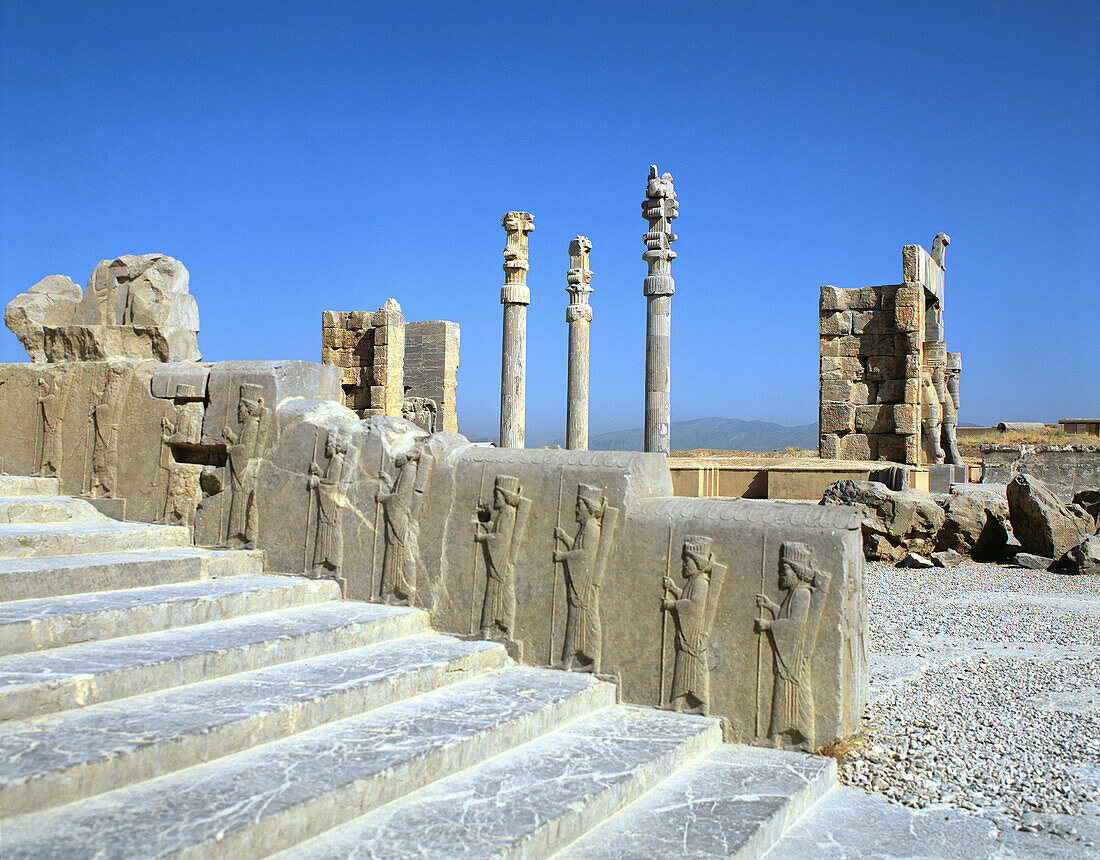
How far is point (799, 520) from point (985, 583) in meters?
5.65

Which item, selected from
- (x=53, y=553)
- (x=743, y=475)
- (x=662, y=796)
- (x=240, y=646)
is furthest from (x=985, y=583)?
(x=53, y=553)

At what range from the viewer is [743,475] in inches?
493

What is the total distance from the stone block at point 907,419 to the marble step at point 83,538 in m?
10.6

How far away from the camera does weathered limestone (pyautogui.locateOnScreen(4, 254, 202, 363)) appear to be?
6.57 metres

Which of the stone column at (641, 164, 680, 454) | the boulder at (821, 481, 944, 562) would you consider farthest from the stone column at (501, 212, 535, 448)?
the boulder at (821, 481, 944, 562)

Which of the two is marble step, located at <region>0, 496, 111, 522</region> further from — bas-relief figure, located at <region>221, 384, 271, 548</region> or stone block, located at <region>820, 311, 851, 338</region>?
stone block, located at <region>820, 311, 851, 338</region>

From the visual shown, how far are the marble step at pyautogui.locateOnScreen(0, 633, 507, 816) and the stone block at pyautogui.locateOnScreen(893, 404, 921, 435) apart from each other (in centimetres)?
1045

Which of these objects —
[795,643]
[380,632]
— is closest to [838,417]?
[795,643]

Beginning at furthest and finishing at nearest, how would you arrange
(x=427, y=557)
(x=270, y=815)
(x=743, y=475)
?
(x=743, y=475) → (x=427, y=557) → (x=270, y=815)

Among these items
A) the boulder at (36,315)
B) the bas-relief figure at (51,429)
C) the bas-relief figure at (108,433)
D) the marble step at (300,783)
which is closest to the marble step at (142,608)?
the marble step at (300,783)

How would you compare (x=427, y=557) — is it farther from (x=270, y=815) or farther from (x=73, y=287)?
(x=73, y=287)

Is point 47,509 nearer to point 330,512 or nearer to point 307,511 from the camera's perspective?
point 307,511

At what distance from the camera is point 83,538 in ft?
16.4

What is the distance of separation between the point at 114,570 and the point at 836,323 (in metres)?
11.6
